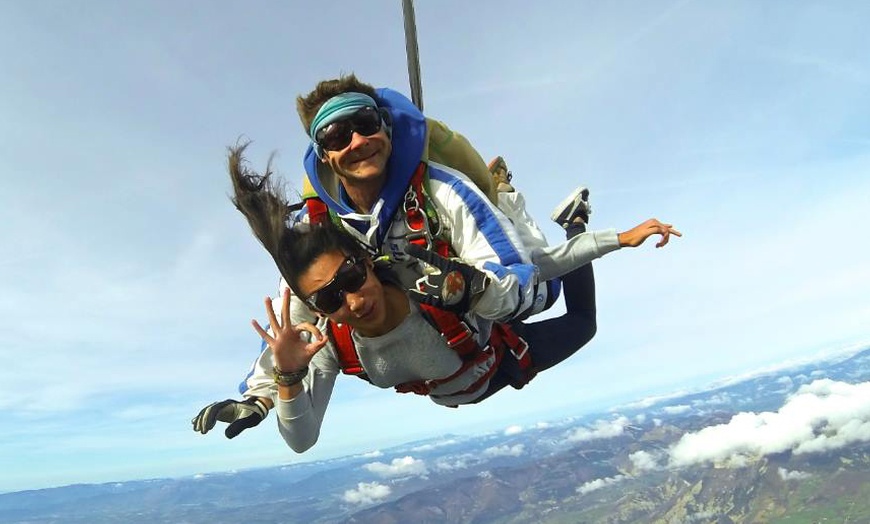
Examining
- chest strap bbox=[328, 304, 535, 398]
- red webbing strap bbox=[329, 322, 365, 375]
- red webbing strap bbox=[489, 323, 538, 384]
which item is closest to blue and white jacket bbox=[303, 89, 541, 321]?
chest strap bbox=[328, 304, 535, 398]

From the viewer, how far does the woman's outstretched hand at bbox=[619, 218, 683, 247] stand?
2.90m

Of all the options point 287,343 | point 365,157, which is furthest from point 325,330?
point 365,157

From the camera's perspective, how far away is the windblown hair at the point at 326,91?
11.2 feet

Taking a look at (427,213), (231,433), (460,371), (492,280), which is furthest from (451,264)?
(231,433)

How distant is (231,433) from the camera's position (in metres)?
3.04

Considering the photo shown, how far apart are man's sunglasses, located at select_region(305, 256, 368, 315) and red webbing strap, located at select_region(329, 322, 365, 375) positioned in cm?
37

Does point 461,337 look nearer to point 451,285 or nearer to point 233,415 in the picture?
point 451,285

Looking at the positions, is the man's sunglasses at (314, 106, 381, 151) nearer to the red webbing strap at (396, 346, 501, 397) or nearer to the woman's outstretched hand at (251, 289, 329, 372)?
the woman's outstretched hand at (251, 289, 329, 372)

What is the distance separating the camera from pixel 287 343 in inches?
119

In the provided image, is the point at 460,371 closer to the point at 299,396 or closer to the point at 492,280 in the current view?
the point at 299,396

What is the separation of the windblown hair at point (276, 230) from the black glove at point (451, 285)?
2.98 feet

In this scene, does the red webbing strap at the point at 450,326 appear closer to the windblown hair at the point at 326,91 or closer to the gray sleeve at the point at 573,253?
the gray sleeve at the point at 573,253

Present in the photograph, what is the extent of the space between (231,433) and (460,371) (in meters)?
1.48

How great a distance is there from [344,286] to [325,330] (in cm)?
57
